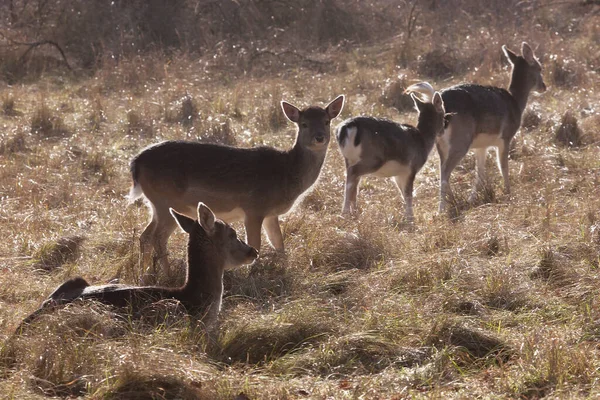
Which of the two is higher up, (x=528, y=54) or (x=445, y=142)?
(x=528, y=54)

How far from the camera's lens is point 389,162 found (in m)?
10.6

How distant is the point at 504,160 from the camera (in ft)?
38.5

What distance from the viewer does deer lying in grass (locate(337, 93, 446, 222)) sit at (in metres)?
10.5

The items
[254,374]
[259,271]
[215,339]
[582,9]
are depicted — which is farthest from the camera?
[582,9]

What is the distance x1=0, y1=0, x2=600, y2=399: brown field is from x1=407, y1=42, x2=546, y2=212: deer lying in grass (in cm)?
32

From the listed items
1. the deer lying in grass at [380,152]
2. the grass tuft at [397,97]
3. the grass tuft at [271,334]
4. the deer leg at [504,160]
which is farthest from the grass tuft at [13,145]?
the grass tuft at [271,334]

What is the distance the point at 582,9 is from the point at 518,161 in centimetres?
1025

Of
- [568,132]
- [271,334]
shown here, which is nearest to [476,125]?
[568,132]

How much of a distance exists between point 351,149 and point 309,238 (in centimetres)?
199

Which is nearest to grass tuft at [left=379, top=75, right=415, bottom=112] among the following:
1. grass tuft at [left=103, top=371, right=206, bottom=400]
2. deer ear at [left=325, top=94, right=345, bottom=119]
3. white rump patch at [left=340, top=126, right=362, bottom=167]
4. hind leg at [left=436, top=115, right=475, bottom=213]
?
hind leg at [left=436, top=115, right=475, bottom=213]

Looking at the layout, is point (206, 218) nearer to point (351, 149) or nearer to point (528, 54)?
point (351, 149)

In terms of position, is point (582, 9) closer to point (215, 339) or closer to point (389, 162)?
point (389, 162)

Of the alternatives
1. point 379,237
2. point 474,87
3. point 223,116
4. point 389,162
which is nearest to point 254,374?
point 379,237

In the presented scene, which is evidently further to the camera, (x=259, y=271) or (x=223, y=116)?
(x=223, y=116)
